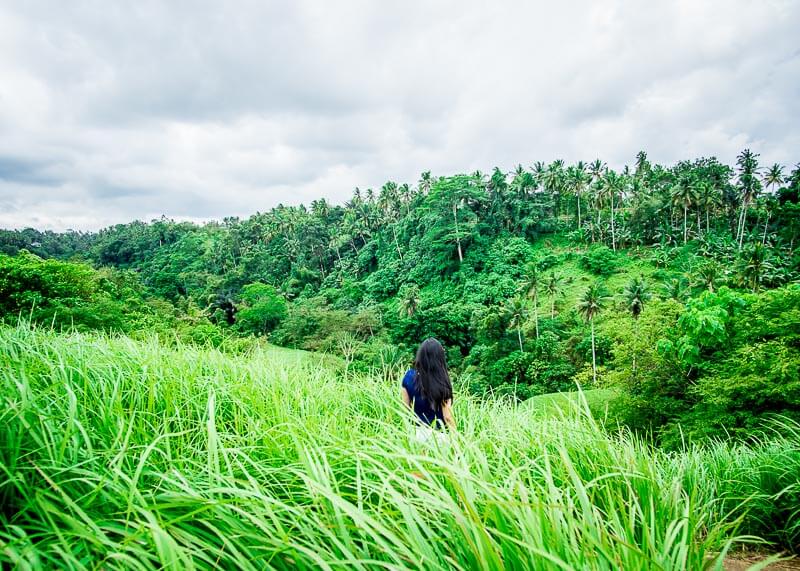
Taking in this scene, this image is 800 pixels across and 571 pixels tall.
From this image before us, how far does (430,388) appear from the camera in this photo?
7.89 feet

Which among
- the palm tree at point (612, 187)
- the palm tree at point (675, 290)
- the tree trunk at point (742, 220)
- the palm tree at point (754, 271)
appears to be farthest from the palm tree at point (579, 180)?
the palm tree at point (754, 271)

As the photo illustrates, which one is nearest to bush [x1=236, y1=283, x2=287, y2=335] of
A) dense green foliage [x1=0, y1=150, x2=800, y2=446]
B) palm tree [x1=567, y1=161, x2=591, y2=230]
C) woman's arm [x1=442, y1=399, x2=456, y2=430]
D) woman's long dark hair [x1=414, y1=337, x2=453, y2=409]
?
dense green foliage [x1=0, y1=150, x2=800, y2=446]

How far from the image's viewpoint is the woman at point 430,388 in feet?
7.86

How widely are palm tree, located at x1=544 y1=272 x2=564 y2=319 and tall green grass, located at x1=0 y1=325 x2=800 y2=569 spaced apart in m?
26.6

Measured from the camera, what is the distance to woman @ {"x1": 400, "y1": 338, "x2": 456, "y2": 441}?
7.86 feet

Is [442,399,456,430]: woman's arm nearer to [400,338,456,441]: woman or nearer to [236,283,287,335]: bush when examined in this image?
[400,338,456,441]: woman

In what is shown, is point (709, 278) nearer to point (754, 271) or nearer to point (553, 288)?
point (754, 271)

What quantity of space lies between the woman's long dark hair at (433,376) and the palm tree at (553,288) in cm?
2722

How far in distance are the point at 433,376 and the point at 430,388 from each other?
0.25 ft

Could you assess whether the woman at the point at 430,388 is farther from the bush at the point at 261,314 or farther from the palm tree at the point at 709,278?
the bush at the point at 261,314

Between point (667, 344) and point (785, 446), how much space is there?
9.37 meters

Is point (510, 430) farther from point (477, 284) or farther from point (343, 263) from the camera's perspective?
point (343, 263)

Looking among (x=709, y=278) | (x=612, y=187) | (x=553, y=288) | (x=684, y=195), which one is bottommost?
(x=553, y=288)

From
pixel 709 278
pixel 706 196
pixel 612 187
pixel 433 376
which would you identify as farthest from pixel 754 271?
pixel 433 376
